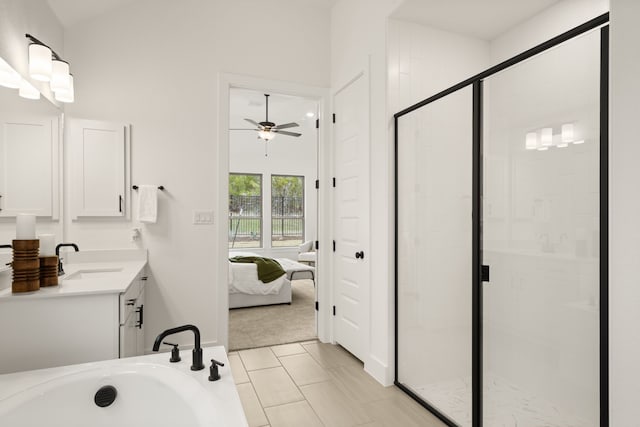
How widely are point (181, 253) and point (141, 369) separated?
166 cm

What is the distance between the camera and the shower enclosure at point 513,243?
1.48 m

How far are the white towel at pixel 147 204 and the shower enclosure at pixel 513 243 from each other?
2.01 meters

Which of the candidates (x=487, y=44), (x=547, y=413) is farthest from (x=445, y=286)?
(x=487, y=44)

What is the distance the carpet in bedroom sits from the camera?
3.61 meters

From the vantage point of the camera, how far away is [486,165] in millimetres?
1961

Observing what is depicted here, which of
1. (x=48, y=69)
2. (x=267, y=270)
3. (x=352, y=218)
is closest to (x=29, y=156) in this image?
(x=48, y=69)

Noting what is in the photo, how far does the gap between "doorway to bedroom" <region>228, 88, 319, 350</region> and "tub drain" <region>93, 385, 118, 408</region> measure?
8.66 feet

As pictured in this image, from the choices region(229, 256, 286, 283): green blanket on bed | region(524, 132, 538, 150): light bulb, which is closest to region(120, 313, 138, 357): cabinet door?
region(524, 132, 538, 150): light bulb

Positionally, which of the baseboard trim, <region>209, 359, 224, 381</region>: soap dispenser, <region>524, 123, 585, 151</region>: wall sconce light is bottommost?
the baseboard trim

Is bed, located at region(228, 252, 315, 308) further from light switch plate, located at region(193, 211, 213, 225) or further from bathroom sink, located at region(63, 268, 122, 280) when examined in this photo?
bathroom sink, located at region(63, 268, 122, 280)

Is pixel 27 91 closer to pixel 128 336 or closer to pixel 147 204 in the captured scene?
pixel 147 204

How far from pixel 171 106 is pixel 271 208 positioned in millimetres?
5179

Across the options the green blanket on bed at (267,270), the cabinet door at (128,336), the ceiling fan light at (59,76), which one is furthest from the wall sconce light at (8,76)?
the green blanket on bed at (267,270)

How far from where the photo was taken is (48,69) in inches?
85.7
